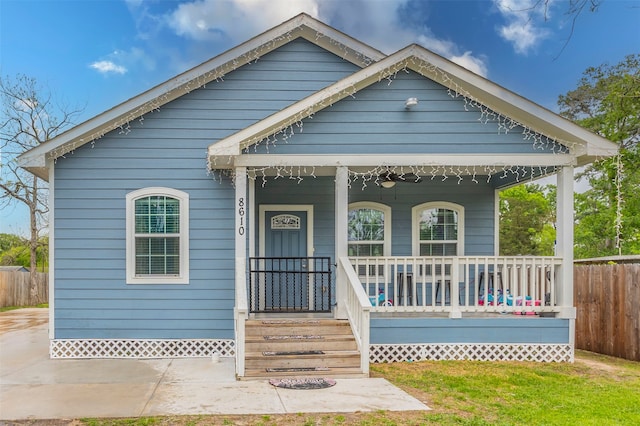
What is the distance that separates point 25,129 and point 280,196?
629 inches

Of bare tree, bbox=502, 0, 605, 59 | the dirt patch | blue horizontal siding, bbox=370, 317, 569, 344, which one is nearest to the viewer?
bare tree, bbox=502, 0, 605, 59

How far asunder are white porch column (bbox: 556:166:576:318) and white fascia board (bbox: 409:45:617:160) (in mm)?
504

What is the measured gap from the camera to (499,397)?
551cm

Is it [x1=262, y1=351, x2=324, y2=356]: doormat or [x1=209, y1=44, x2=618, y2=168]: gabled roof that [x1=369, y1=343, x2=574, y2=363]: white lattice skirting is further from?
[x1=209, y1=44, x2=618, y2=168]: gabled roof

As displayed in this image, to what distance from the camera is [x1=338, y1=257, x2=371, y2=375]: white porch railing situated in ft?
20.8

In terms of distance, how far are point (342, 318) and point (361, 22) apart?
6936 mm

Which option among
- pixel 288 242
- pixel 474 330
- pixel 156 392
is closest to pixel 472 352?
pixel 474 330

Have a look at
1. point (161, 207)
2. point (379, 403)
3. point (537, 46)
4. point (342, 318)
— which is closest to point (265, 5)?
point (161, 207)

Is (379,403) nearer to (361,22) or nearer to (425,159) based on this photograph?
(425,159)

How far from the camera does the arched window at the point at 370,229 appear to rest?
9.40 metres

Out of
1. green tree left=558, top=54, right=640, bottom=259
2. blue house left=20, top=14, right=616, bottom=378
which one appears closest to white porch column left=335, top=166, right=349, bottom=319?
blue house left=20, top=14, right=616, bottom=378

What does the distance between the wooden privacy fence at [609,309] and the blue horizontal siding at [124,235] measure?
639 centimetres

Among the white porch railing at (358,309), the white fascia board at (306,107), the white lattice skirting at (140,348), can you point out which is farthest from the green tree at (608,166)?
the white lattice skirting at (140,348)

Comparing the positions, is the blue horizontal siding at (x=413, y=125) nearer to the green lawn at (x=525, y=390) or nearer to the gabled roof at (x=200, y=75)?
the gabled roof at (x=200, y=75)
